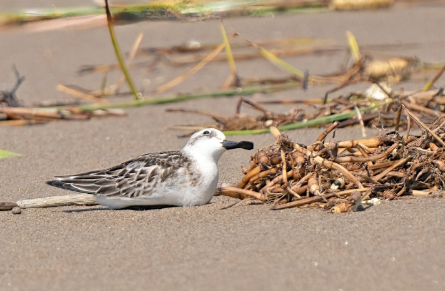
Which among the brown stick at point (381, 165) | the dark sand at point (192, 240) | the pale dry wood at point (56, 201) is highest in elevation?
the pale dry wood at point (56, 201)

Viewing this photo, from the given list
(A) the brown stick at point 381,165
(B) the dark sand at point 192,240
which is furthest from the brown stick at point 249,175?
(A) the brown stick at point 381,165

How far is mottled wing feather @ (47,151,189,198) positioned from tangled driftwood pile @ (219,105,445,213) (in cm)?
44

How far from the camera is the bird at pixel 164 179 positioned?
512 cm

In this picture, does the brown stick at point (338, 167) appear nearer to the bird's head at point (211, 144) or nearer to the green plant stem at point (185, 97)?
the bird's head at point (211, 144)

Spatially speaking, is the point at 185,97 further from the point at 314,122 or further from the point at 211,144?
the point at 211,144

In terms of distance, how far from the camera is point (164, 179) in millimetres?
5137

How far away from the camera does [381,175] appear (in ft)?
16.2

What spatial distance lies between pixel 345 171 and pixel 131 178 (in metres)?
1.32

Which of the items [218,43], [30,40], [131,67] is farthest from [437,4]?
[30,40]

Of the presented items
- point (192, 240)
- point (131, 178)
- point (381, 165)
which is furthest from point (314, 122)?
point (192, 240)

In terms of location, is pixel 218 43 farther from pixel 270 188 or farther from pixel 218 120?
pixel 270 188

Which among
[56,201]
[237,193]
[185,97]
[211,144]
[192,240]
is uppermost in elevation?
[185,97]

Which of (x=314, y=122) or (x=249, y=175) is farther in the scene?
(x=314, y=122)

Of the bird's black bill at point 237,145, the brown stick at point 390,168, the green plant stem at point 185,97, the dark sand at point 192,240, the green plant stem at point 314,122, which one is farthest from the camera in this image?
the green plant stem at point 185,97
